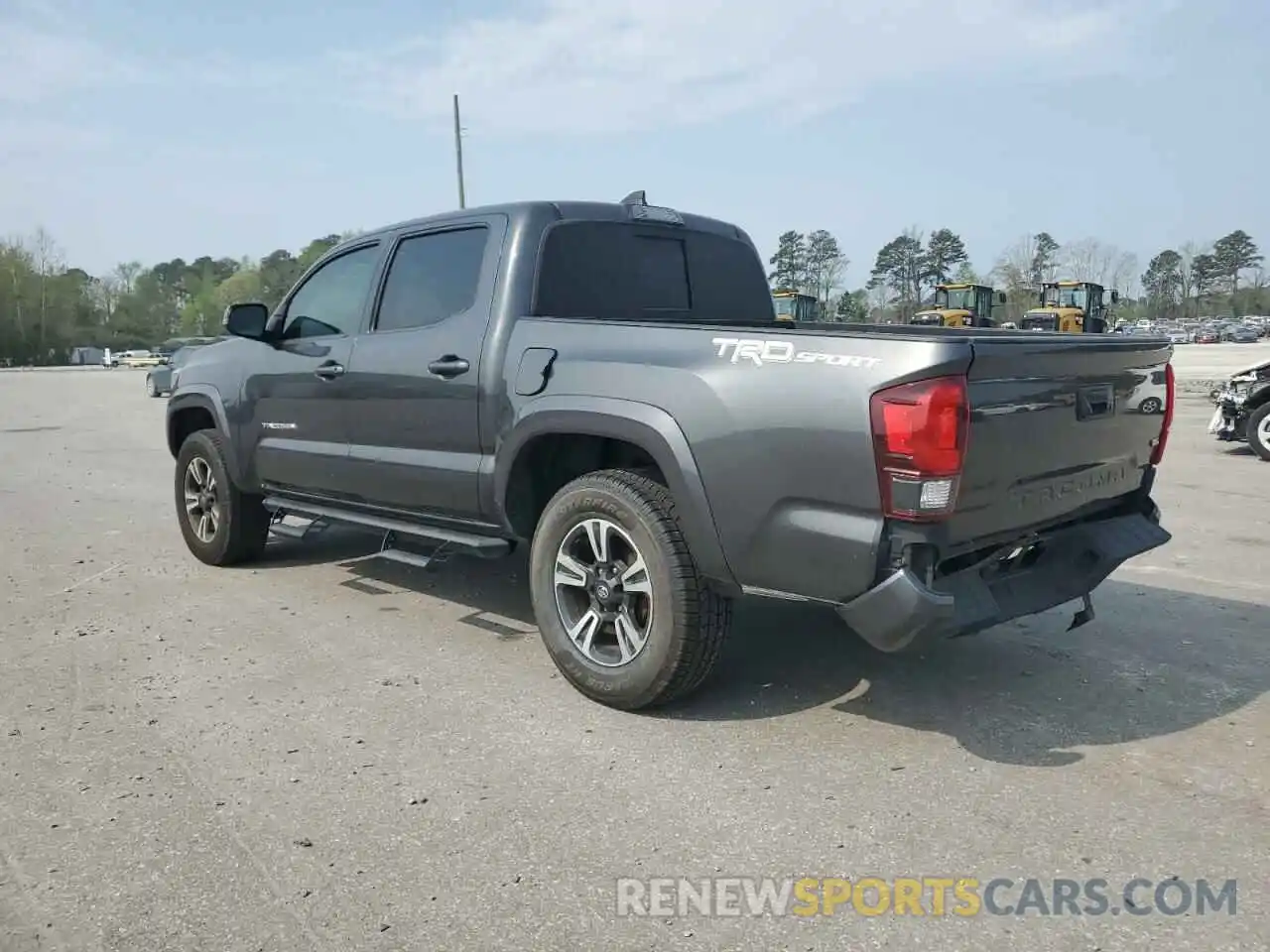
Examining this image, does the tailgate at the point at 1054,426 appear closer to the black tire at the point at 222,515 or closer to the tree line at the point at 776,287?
the black tire at the point at 222,515

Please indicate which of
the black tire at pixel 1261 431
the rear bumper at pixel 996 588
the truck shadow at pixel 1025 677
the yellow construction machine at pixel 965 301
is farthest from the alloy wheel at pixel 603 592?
the yellow construction machine at pixel 965 301

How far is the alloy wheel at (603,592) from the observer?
393 centimetres

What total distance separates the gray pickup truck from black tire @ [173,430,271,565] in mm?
603

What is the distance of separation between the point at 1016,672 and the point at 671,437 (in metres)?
1.91

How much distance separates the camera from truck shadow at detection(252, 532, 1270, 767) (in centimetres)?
380

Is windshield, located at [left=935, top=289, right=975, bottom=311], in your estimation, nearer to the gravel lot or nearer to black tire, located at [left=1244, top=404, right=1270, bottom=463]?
black tire, located at [left=1244, top=404, right=1270, bottom=463]

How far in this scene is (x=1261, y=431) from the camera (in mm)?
11492

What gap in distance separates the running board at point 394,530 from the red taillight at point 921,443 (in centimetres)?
196

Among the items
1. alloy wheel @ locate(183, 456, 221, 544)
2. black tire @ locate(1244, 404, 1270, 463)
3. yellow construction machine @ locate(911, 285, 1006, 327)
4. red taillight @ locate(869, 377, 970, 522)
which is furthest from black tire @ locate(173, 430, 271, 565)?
yellow construction machine @ locate(911, 285, 1006, 327)

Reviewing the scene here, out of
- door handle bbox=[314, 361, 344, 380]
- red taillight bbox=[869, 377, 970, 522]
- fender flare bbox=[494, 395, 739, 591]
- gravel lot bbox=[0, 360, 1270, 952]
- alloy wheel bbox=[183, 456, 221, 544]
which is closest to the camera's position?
gravel lot bbox=[0, 360, 1270, 952]

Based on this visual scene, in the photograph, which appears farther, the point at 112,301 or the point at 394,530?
the point at 112,301

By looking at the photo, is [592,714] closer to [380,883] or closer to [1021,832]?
[380,883]

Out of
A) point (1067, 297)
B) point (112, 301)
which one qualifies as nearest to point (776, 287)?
point (1067, 297)

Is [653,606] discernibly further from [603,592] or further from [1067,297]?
[1067,297]
